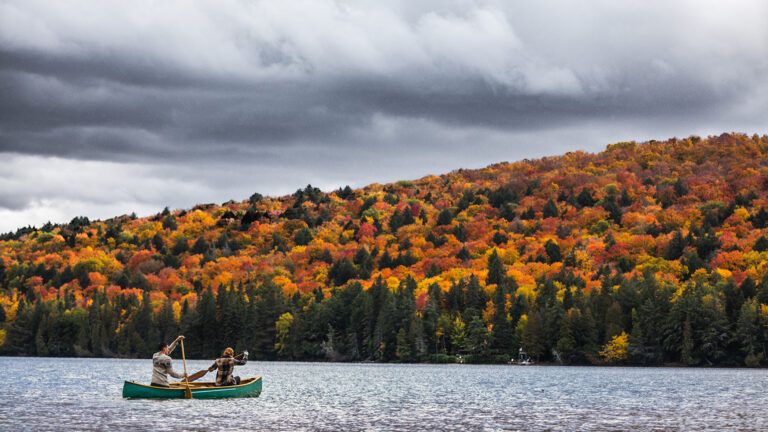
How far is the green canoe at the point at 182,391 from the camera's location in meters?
76.8

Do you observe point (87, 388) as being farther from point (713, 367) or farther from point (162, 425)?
point (713, 367)

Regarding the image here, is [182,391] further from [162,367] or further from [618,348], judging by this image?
[618,348]

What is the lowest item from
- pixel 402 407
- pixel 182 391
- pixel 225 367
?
pixel 402 407

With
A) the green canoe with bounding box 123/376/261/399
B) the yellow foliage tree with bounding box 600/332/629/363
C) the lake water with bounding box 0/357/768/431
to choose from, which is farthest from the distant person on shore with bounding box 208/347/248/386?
the yellow foliage tree with bounding box 600/332/629/363

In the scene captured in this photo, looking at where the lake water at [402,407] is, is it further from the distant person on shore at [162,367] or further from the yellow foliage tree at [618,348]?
the yellow foliage tree at [618,348]

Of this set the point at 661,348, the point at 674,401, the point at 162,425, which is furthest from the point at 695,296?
the point at 162,425

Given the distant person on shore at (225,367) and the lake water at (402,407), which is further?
the distant person on shore at (225,367)

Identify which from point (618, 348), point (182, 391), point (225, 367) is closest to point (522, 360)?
point (618, 348)

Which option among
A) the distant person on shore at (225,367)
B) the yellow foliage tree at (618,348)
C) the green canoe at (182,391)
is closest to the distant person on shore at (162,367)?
the green canoe at (182,391)

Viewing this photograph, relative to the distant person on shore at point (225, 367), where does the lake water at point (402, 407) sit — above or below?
below

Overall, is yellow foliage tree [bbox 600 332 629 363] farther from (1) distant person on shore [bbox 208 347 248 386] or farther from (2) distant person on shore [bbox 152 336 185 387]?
(2) distant person on shore [bbox 152 336 185 387]

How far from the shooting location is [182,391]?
78.0 metres

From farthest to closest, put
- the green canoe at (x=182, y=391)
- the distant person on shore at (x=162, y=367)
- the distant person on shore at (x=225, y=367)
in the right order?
the distant person on shore at (x=225, y=367)
the green canoe at (x=182, y=391)
the distant person on shore at (x=162, y=367)

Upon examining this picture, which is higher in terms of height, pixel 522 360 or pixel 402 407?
pixel 522 360
